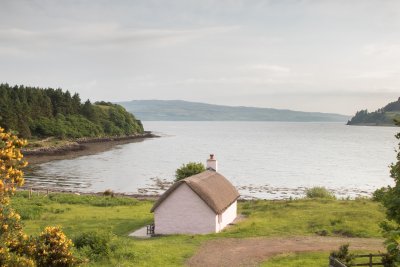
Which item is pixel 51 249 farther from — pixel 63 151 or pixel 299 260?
pixel 63 151

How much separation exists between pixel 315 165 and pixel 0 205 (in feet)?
353

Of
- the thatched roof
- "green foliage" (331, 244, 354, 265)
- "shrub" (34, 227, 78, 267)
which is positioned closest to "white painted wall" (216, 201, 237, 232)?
the thatched roof

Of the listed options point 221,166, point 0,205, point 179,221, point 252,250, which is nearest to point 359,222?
point 252,250

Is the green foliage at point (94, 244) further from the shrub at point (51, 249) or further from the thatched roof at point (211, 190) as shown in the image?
the thatched roof at point (211, 190)

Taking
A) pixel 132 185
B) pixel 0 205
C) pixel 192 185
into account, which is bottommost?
pixel 132 185

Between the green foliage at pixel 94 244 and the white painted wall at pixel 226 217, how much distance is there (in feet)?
38.3

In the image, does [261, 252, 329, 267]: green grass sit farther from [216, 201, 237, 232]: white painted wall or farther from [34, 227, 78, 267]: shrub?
[34, 227, 78, 267]: shrub

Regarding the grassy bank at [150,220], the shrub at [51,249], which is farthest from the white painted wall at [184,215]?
the shrub at [51,249]

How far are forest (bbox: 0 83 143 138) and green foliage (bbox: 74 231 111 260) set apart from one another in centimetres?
9563

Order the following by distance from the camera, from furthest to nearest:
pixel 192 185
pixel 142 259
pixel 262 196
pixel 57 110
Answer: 1. pixel 57 110
2. pixel 262 196
3. pixel 192 185
4. pixel 142 259

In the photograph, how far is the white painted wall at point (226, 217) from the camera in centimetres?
3480

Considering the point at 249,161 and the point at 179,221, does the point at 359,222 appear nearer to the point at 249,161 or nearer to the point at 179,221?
the point at 179,221

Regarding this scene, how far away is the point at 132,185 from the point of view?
266 ft

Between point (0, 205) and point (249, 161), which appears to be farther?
point (249, 161)
